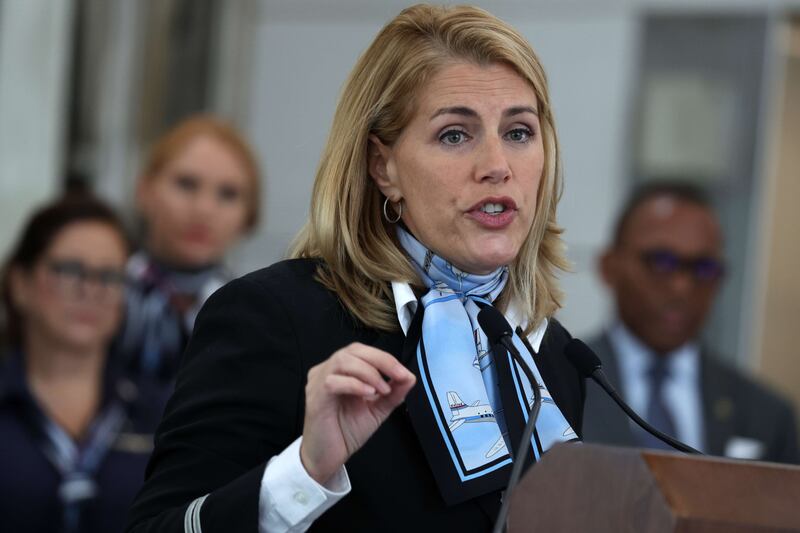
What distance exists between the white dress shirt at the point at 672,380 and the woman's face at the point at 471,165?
9.17 ft

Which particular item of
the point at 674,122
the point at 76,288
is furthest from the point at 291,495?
the point at 674,122

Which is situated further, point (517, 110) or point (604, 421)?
point (604, 421)

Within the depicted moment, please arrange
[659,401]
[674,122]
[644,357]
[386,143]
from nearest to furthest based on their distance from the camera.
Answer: [386,143]
[659,401]
[644,357]
[674,122]

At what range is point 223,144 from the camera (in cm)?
579

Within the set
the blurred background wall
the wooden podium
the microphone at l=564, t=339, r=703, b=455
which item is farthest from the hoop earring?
the blurred background wall

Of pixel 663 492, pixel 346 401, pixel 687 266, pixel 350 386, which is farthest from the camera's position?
pixel 687 266

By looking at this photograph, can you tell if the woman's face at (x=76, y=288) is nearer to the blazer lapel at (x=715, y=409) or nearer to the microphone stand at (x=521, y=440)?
the blazer lapel at (x=715, y=409)

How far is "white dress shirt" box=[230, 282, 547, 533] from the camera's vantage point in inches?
89.0

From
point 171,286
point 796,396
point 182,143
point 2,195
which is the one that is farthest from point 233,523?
point 796,396

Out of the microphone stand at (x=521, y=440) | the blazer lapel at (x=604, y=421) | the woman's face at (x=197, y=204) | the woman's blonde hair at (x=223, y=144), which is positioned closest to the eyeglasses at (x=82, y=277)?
the woman's face at (x=197, y=204)

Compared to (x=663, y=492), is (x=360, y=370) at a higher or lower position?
higher

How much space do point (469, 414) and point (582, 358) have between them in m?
0.22

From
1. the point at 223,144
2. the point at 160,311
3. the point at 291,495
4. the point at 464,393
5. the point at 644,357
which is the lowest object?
the point at 644,357

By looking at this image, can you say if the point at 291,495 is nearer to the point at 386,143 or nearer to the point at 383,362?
the point at 383,362
